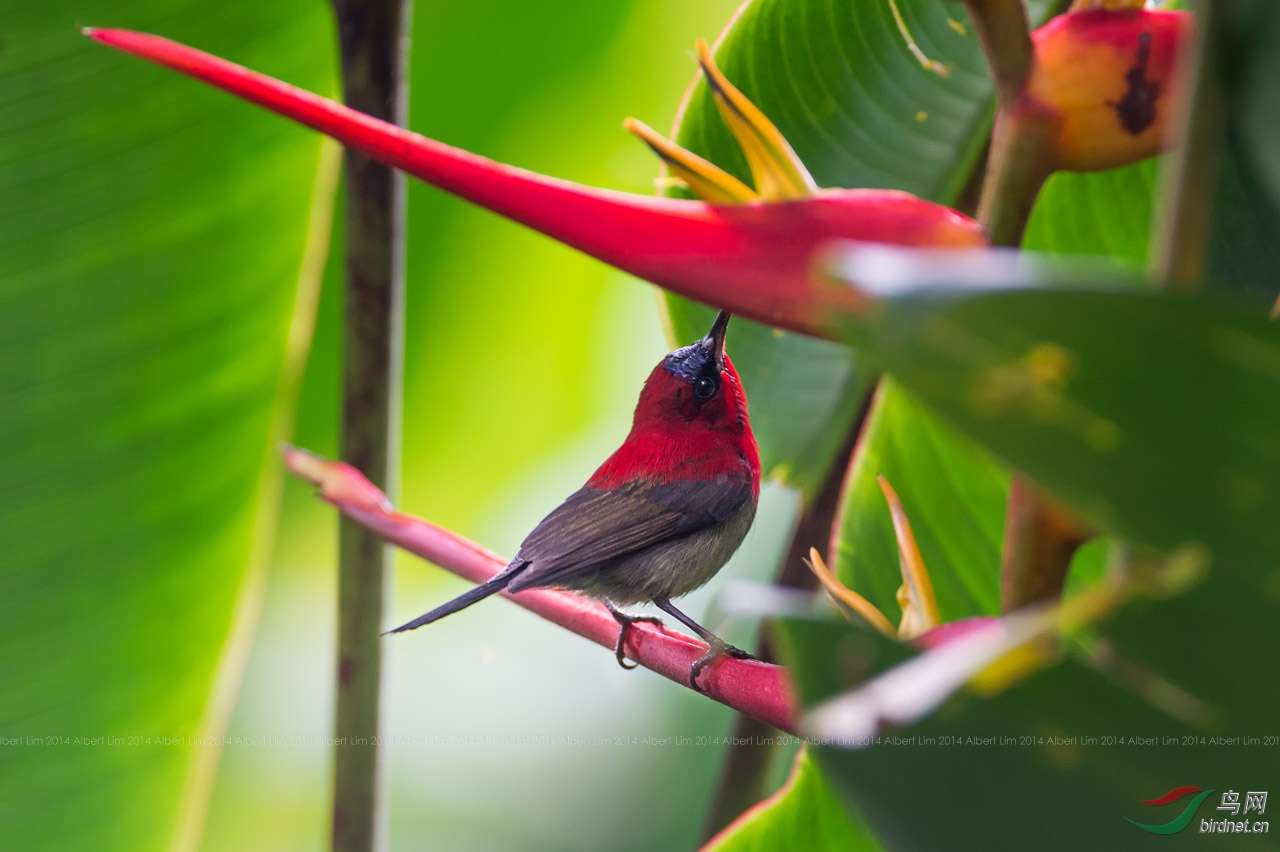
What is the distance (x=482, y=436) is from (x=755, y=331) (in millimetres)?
527

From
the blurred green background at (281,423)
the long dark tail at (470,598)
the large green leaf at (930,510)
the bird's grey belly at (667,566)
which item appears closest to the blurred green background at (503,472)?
the blurred green background at (281,423)

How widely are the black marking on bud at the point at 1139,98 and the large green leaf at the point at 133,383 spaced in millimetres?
576

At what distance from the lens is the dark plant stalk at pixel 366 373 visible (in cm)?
56

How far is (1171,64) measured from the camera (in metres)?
0.22

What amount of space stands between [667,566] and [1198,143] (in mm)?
551

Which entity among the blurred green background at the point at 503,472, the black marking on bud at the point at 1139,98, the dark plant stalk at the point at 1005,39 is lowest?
the blurred green background at the point at 503,472

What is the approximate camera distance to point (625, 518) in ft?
2.11

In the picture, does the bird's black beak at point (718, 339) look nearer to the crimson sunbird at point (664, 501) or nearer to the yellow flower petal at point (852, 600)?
the crimson sunbird at point (664, 501)

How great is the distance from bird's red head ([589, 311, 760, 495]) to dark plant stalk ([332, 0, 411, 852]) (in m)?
0.16

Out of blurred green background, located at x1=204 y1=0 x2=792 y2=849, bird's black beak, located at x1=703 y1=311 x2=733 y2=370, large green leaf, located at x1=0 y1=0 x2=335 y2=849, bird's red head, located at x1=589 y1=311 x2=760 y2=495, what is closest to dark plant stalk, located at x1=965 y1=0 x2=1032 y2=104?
bird's black beak, located at x1=703 y1=311 x2=733 y2=370

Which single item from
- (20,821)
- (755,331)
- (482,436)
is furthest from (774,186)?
→ (482,436)

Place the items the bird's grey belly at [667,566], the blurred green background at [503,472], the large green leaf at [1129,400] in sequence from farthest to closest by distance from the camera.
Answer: the blurred green background at [503,472], the bird's grey belly at [667,566], the large green leaf at [1129,400]

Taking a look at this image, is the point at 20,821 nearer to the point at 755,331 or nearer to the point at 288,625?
the point at 288,625

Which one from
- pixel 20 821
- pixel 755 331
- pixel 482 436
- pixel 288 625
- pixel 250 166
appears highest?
pixel 250 166
